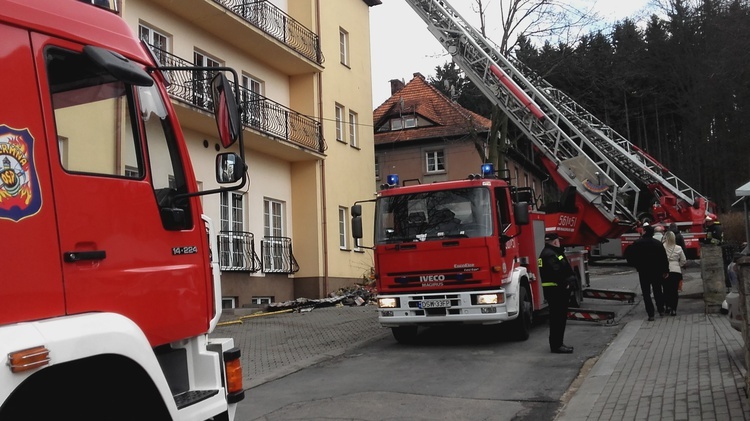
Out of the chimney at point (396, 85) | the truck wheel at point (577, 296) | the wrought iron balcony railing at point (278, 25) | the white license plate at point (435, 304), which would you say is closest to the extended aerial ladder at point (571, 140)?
the truck wheel at point (577, 296)

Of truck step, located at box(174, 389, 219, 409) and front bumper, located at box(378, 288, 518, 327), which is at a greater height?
truck step, located at box(174, 389, 219, 409)

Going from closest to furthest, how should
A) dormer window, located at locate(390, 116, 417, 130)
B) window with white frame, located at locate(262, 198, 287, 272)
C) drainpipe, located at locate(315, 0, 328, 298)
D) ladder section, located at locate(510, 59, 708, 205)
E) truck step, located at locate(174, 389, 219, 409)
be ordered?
truck step, located at locate(174, 389, 219, 409) < ladder section, located at locate(510, 59, 708, 205) < window with white frame, located at locate(262, 198, 287, 272) < drainpipe, located at locate(315, 0, 328, 298) < dormer window, located at locate(390, 116, 417, 130)

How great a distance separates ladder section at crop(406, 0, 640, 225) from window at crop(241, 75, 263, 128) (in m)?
5.69

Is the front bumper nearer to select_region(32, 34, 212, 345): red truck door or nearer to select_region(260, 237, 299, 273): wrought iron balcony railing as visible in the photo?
select_region(32, 34, 212, 345): red truck door

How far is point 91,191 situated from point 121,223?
0.24 m

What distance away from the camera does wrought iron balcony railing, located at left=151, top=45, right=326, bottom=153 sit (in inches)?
615

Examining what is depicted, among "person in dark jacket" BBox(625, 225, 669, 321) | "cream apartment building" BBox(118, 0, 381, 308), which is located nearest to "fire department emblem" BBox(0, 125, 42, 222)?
"person in dark jacket" BBox(625, 225, 669, 321)

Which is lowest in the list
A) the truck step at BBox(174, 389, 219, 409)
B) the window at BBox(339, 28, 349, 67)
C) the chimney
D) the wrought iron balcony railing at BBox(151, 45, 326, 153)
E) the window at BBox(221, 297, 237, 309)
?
the window at BBox(221, 297, 237, 309)

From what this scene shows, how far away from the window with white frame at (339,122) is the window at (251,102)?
3.92 metres

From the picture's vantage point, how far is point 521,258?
11.9 meters

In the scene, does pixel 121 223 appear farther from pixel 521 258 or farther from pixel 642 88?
pixel 642 88

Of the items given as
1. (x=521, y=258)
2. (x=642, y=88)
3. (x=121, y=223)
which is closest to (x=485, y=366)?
(x=521, y=258)

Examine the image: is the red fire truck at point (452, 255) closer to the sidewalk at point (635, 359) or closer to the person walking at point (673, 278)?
the sidewalk at point (635, 359)

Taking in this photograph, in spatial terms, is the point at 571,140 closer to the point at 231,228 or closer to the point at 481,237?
the point at 481,237
